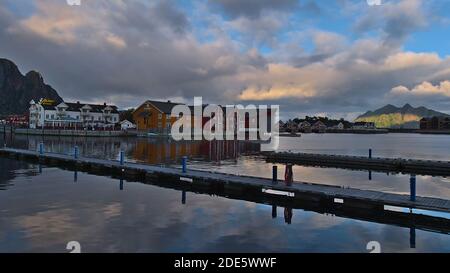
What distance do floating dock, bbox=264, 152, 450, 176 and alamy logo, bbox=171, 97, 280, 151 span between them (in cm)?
4929

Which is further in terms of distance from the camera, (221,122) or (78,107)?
(78,107)

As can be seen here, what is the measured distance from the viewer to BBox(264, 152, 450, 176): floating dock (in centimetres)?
3897

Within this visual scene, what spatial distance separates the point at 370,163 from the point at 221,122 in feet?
286

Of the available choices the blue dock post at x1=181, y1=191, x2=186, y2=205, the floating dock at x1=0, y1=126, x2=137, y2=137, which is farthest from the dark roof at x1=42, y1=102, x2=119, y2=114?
the blue dock post at x1=181, y1=191, x2=186, y2=205

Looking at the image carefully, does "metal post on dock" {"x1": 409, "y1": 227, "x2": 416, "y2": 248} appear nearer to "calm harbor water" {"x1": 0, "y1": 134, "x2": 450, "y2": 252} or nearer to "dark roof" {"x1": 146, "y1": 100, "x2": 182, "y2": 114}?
"calm harbor water" {"x1": 0, "y1": 134, "x2": 450, "y2": 252}

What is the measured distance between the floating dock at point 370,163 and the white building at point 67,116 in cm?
9231

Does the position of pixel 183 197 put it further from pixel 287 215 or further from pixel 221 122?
pixel 221 122

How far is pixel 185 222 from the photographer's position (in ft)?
56.4

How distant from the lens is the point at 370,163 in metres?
43.1

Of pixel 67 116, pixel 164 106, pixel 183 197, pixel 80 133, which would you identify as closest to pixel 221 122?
pixel 164 106

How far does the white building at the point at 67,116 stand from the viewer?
429 ft

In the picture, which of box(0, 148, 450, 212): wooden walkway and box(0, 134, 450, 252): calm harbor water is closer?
box(0, 134, 450, 252): calm harbor water

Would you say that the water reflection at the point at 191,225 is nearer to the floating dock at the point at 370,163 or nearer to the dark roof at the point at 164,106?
the floating dock at the point at 370,163
